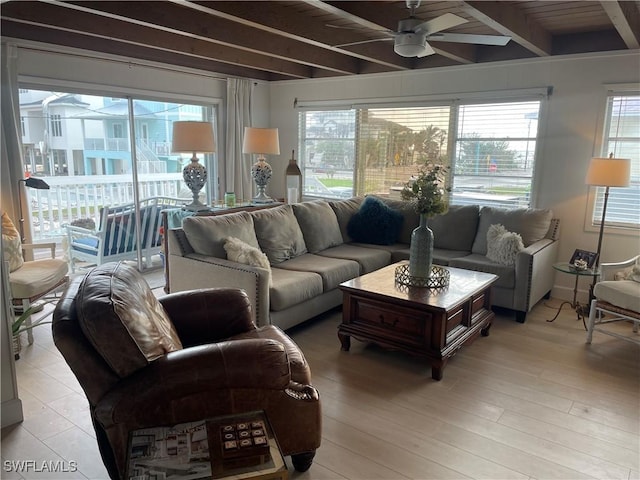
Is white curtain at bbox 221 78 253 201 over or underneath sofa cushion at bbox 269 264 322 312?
over

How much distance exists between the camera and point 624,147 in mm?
4262

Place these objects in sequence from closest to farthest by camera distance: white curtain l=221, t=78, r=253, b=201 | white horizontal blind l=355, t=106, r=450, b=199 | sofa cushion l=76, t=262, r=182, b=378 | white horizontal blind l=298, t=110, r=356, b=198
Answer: sofa cushion l=76, t=262, r=182, b=378, white horizontal blind l=355, t=106, r=450, b=199, white curtain l=221, t=78, r=253, b=201, white horizontal blind l=298, t=110, r=356, b=198

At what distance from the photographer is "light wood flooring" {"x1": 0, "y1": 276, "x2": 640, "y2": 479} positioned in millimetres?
2178

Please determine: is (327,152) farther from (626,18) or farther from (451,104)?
(626,18)

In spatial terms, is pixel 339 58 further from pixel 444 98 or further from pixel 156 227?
pixel 156 227

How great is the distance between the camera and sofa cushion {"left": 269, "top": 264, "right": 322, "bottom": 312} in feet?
11.1

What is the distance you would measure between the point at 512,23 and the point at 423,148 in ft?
6.66

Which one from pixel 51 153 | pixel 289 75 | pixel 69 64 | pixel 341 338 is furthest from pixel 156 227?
pixel 341 338

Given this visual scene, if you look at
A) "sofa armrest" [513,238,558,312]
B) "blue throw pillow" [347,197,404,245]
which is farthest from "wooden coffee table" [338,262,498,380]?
"blue throw pillow" [347,197,404,245]

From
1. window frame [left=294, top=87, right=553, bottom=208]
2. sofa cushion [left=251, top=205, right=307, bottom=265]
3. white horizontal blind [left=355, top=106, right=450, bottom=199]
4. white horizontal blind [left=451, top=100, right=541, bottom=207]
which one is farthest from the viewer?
white horizontal blind [left=355, top=106, right=450, bottom=199]

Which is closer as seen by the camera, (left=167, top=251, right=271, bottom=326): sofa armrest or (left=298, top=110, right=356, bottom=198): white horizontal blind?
(left=167, top=251, right=271, bottom=326): sofa armrest

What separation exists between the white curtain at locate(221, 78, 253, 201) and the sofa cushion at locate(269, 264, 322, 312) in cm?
252

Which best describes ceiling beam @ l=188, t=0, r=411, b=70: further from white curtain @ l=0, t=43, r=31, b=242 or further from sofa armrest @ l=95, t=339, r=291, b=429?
sofa armrest @ l=95, t=339, r=291, b=429

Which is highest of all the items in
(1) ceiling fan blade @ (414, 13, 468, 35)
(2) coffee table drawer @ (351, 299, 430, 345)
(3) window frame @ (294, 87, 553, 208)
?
(1) ceiling fan blade @ (414, 13, 468, 35)
